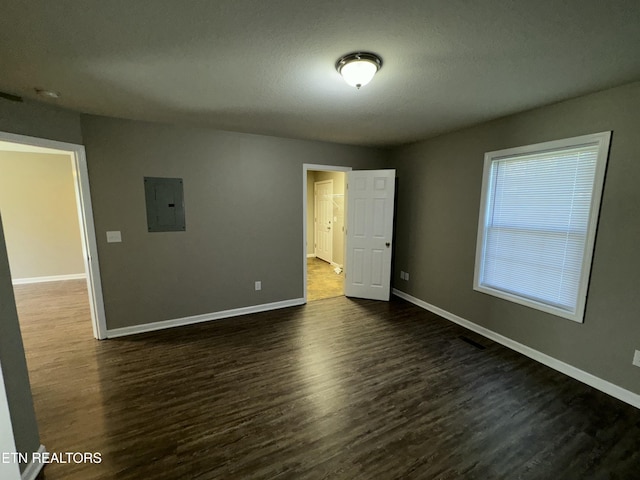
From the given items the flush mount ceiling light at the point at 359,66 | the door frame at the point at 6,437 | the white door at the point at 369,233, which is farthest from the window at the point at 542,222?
the door frame at the point at 6,437

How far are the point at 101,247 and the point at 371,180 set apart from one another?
11.7 ft

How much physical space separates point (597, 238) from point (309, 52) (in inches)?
105

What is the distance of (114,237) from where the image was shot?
118 inches

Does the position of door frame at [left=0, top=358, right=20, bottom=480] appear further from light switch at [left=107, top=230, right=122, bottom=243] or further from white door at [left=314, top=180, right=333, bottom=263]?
white door at [left=314, top=180, right=333, bottom=263]

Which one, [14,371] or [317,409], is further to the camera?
[317,409]

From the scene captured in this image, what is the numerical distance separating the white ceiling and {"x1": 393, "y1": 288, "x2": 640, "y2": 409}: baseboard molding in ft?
7.74

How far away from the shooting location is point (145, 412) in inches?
77.3

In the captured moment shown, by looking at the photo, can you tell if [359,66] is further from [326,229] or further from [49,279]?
[49,279]

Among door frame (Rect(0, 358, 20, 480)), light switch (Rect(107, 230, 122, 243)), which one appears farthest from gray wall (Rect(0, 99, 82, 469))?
light switch (Rect(107, 230, 122, 243))

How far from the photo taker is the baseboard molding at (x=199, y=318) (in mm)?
3107

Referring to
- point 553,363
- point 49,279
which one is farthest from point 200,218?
point 49,279

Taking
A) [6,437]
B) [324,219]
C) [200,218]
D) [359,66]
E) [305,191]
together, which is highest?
[359,66]

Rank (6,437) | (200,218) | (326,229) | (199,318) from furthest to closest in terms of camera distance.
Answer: (326,229) < (199,318) < (200,218) < (6,437)

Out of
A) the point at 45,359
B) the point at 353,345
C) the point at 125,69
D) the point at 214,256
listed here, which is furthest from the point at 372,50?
the point at 45,359
